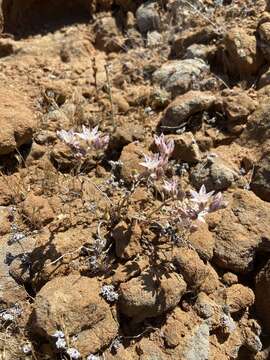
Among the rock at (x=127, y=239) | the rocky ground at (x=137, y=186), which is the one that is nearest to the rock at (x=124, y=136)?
the rocky ground at (x=137, y=186)

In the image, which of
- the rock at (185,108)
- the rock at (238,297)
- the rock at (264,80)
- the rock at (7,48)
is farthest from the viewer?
the rock at (7,48)

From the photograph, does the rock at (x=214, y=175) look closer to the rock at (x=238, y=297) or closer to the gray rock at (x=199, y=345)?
the rock at (x=238, y=297)

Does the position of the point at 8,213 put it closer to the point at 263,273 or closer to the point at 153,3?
the point at 263,273

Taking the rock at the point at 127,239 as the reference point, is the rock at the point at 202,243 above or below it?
below

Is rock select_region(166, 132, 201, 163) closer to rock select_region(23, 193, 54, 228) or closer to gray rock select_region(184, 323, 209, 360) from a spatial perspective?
rock select_region(23, 193, 54, 228)

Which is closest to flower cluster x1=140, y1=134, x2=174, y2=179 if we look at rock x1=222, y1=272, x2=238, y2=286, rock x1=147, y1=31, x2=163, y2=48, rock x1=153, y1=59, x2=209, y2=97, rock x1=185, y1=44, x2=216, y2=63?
rock x1=222, y1=272, x2=238, y2=286

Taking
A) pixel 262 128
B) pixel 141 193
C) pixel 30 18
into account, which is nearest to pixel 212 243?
pixel 141 193
